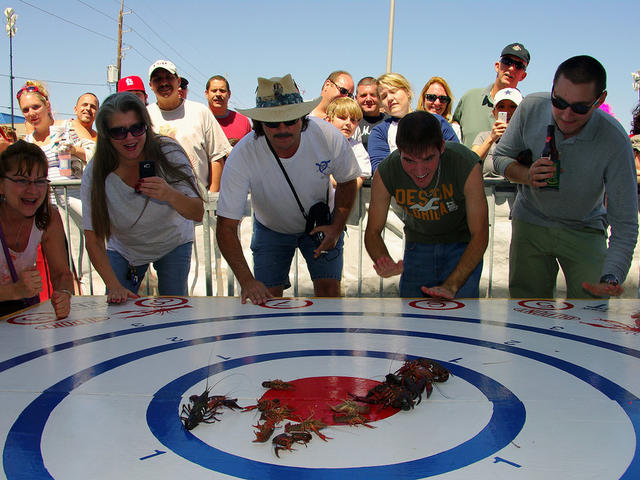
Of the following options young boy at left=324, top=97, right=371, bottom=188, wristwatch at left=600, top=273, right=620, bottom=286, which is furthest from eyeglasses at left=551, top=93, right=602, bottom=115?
young boy at left=324, top=97, right=371, bottom=188

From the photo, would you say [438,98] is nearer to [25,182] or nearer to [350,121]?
[350,121]

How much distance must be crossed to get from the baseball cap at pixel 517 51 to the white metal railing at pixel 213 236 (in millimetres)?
1430

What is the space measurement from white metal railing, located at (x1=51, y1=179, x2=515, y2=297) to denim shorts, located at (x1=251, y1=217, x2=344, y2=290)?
0.94 metres

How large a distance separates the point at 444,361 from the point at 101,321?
171cm

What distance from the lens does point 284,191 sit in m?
3.64

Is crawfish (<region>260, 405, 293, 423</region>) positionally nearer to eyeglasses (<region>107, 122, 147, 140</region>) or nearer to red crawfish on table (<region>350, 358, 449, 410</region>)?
red crawfish on table (<region>350, 358, 449, 410</region>)

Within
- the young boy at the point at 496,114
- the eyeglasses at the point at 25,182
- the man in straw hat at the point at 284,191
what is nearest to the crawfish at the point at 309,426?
the man in straw hat at the point at 284,191

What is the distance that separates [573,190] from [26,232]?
127 inches

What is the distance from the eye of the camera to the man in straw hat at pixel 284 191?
11.1 feet

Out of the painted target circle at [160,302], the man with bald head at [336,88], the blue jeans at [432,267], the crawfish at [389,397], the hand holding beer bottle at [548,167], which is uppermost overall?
the man with bald head at [336,88]

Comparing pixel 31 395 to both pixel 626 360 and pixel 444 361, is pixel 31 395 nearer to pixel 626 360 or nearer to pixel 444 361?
pixel 444 361

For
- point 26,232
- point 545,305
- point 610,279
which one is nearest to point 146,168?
point 26,232

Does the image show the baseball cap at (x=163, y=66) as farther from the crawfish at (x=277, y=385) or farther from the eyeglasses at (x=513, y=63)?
the crawfish at (x=277, y=385)

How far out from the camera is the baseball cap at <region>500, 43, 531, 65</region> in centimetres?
546
